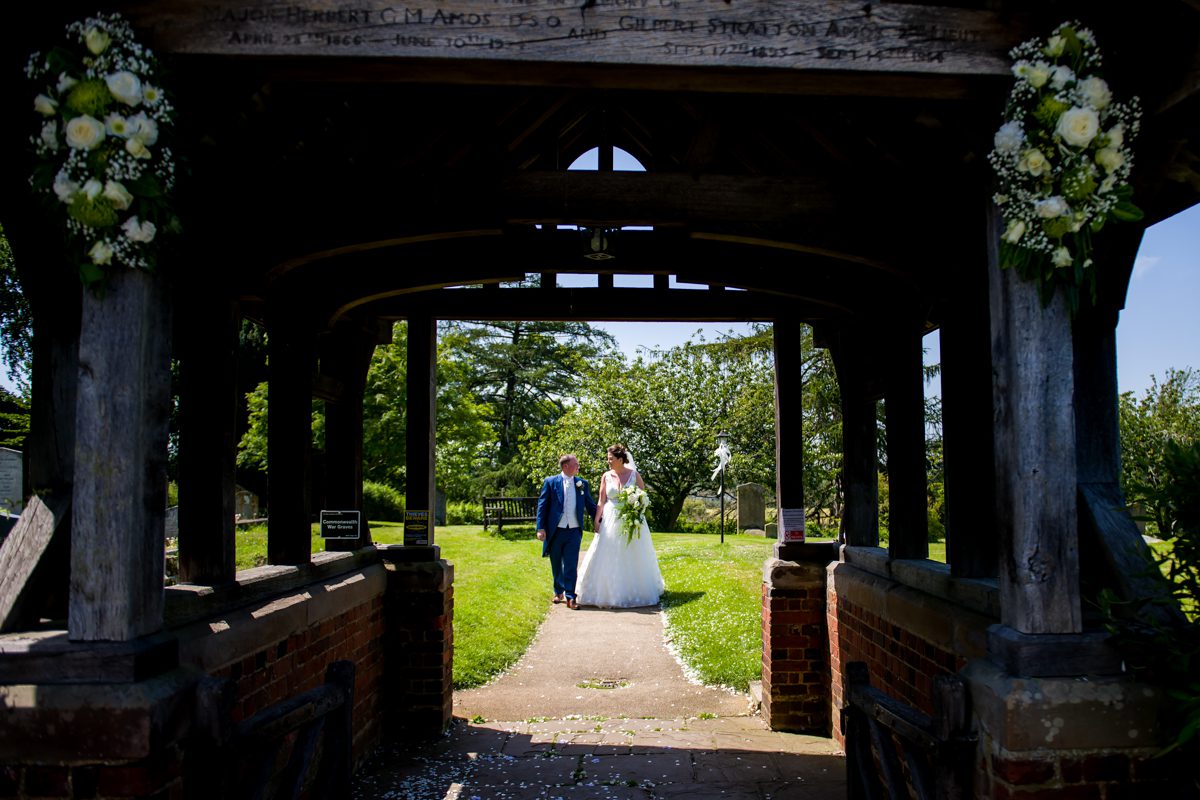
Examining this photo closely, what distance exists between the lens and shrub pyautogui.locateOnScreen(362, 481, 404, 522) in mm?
22844

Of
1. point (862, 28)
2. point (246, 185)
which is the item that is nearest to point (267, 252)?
point (246, 185)

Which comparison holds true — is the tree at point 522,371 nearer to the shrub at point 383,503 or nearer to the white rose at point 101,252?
the shrub at point 383,503

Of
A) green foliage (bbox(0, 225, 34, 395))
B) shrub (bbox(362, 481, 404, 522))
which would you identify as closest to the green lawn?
shrub (bbox(362, 481, 404, 522))

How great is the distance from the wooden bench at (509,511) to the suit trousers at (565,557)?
7.93 meters

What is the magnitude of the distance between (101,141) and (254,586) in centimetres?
231

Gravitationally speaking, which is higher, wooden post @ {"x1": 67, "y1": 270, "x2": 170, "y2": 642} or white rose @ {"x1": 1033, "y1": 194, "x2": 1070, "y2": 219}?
white rose @ {"x1": 1033, "y1": 194, "x2": 1070, "y2": 219}

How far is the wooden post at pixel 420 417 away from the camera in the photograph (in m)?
6.57

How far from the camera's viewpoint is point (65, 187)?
9.25ft

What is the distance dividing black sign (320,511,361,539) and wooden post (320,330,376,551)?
31 cm

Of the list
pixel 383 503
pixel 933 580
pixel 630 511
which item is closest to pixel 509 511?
pixel 383 503

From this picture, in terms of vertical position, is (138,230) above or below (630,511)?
above

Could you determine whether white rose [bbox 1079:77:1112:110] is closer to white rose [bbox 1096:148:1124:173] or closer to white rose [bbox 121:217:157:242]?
white rose [bbox 1096:148:1124:173]

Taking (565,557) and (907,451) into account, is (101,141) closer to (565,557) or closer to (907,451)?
(907,451)

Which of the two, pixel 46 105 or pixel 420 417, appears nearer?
pixel 46 105
